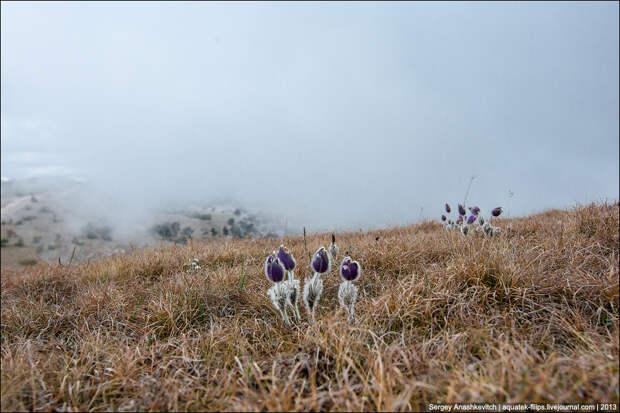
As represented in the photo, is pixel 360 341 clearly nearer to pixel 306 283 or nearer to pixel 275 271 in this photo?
pixel 306 283

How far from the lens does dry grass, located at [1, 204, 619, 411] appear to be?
1451 mm

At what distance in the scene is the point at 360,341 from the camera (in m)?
1.84

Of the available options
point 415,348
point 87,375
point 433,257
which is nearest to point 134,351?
point 87,375

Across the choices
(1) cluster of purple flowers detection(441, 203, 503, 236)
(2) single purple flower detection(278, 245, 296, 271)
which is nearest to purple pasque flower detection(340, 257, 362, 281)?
(2) single purple flower detection(278, 245, 296, 271)

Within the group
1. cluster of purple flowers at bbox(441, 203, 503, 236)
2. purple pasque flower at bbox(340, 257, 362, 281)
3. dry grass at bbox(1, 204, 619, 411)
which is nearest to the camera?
dry grass at bbox(1, 204, 619, 411)

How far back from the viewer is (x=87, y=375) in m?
1.84

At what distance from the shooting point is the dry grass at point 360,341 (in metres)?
1.45

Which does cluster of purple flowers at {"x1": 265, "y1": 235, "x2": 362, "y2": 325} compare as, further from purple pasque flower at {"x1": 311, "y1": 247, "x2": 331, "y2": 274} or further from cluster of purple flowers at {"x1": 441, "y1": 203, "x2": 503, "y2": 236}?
cluster of purple flowers at {"x1": 441, "y1": 203, "x2": 503, "y2": 236}

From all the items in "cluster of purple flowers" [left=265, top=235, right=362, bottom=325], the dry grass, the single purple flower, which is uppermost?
A: the single purple flower

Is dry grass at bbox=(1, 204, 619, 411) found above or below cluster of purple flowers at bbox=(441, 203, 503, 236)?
below

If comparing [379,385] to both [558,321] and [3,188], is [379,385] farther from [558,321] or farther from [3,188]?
[3,188]

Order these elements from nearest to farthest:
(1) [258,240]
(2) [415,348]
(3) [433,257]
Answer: (2) [415,348] < (3) [433,257] < (1) [258,240]

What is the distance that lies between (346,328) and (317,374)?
1.04 feet

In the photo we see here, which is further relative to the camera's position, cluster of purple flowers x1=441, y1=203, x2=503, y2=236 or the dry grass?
cluster of purple flowers x1=441, y1=203, x2=503, y2=236
